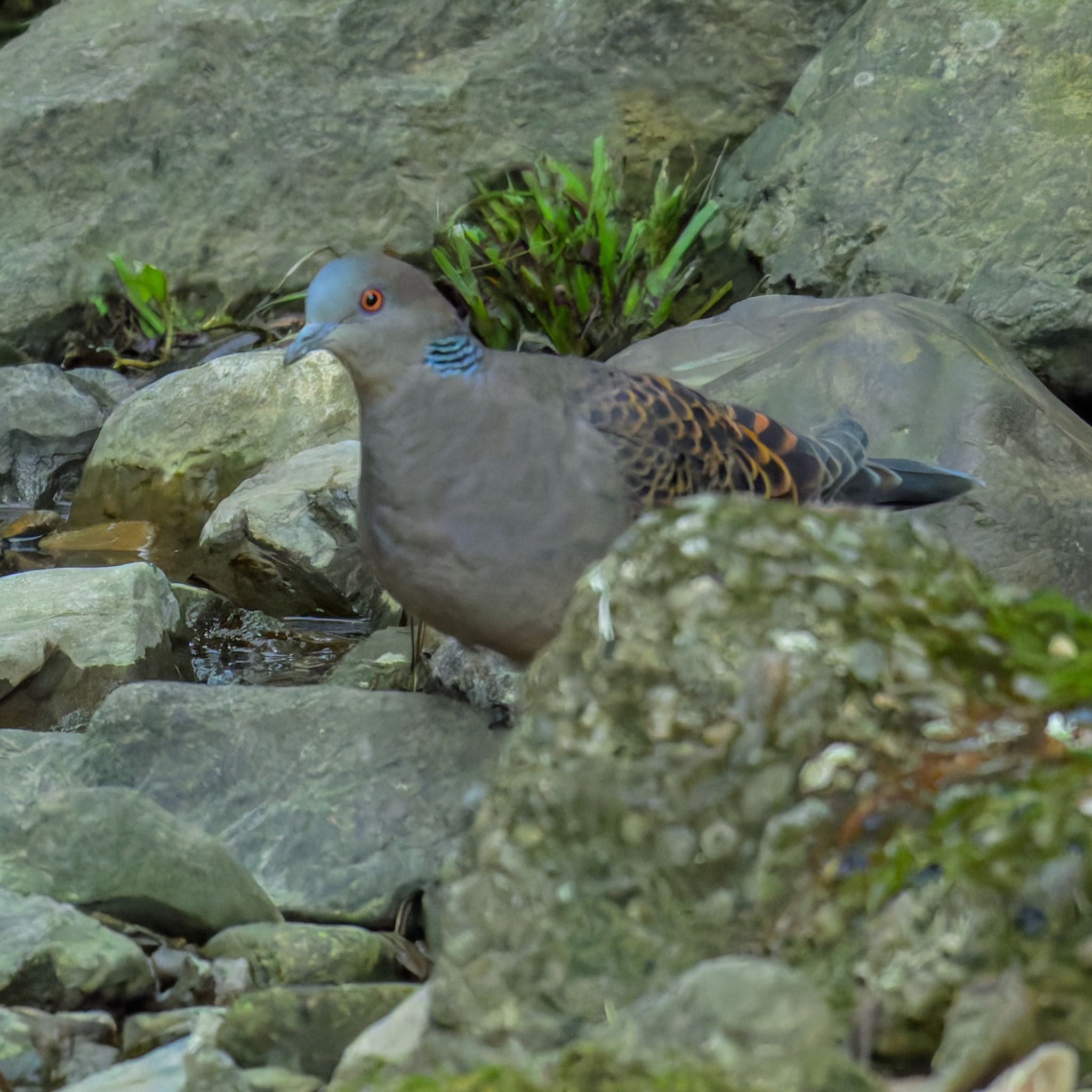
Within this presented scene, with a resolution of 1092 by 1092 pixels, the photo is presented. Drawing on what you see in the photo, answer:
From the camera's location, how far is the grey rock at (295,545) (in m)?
5.04

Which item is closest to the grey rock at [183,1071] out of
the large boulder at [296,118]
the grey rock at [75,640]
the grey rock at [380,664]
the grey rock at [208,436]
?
the grey rock at [380,664]

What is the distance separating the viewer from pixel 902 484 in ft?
12.5

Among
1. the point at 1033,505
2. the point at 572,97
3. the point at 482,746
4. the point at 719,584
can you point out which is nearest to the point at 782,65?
the point at 572,97

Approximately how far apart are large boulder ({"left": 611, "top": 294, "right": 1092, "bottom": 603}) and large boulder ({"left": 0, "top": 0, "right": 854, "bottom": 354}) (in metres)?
2.32

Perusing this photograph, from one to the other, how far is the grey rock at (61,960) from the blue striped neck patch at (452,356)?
4.42 ft

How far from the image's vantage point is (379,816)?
3111mm

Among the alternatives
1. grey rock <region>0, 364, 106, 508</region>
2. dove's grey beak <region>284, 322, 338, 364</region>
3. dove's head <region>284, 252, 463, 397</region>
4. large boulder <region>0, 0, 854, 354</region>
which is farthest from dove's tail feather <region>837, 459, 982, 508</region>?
grey rock <region>0, 364, 106, 508</region>

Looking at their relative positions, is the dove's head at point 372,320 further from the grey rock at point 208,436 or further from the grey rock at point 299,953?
the grey rock at point 208,436

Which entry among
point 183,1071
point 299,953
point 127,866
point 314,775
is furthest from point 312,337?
point 183,1071

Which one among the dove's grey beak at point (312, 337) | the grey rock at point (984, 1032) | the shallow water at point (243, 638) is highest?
the dove's grey beak at point (312, 337)

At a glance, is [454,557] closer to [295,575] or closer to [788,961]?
[788,961]

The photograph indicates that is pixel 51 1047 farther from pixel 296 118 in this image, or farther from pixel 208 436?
pixel 296 118

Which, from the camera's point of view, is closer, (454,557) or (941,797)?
(941,797)

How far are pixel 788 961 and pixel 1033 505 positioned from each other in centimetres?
309
